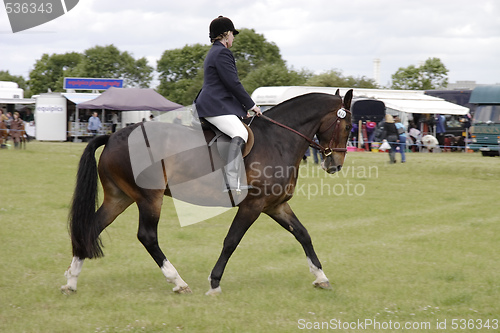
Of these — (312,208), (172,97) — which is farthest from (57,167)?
(172,97)

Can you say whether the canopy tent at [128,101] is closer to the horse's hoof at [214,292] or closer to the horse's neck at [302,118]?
the horse's neck at [302,118]

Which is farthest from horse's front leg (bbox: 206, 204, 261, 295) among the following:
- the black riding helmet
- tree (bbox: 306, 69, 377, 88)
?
tree (bbox: 306, 69, 377, 88)

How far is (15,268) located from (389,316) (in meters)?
5.00

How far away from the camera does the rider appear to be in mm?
7168

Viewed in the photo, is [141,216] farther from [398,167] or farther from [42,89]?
[42,89]

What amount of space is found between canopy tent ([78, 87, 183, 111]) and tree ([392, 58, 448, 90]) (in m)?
36.3

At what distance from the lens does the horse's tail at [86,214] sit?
282 inches

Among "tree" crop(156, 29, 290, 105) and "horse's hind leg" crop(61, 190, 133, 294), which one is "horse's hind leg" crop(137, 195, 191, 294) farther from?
"tree" crop(156, 29, 290, 105)

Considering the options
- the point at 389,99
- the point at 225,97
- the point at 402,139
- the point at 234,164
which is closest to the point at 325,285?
the point at 234,164

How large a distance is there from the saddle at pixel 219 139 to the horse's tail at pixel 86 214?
1258mm

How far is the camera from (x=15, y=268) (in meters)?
8.29

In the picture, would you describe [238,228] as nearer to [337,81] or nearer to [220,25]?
[220,25]

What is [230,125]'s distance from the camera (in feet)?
23.7

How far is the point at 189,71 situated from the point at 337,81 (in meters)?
33.5
